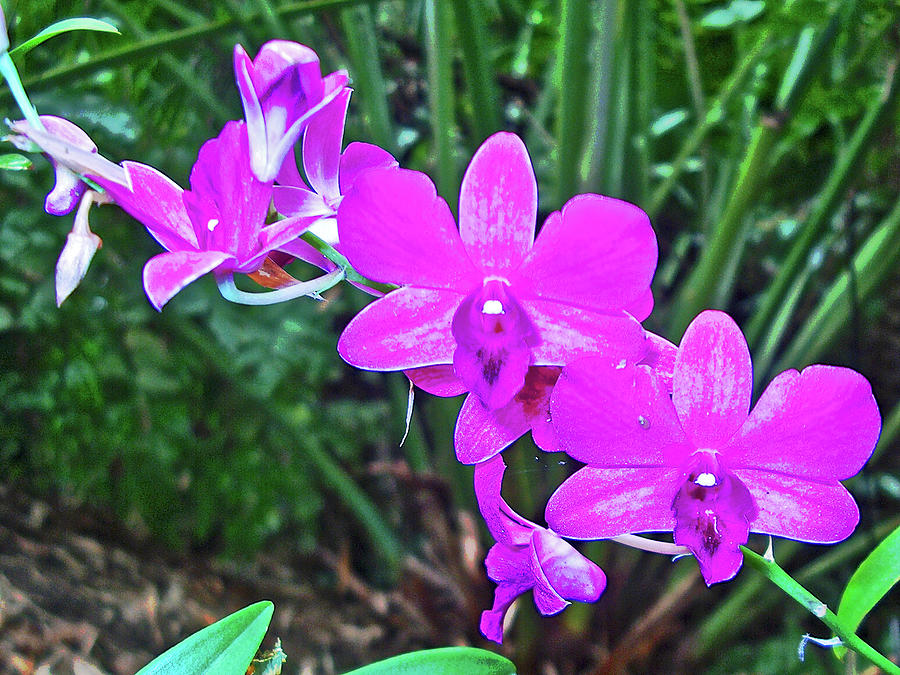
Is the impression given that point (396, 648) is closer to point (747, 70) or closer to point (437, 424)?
point (437, 424)

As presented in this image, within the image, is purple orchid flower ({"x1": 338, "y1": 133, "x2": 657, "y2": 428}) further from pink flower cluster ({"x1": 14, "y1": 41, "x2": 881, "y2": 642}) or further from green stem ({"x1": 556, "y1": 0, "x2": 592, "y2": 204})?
green stem ({"x1": 556, "y1": 0, "x2": 592, "y2": 204})

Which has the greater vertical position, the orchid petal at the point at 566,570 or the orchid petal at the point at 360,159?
the orchid petal at the point at 360,159

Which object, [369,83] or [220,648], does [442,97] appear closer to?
[369,83]

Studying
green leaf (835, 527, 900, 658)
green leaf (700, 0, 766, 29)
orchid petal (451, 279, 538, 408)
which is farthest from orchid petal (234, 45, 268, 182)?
green leaf (700, 0, 766, 29)

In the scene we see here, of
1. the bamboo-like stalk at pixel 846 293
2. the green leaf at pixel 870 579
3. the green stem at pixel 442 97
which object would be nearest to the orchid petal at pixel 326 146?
Result: the green leaf at pixel 870 579

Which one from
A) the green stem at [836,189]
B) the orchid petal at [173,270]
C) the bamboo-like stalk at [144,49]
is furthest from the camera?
the green stem at [836,189]

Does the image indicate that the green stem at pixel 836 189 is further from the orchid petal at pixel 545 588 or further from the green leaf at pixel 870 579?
the orchid petal at pixel 545 588
